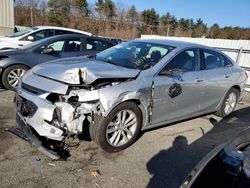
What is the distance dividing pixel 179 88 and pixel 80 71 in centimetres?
176

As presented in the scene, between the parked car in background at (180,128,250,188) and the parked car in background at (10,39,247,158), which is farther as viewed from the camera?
the parked car in background at (10,39,247,158)

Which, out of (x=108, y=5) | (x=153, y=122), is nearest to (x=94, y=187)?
(x=153, y=122)

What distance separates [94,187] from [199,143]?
2.32 metres

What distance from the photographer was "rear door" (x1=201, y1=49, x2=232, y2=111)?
509cm

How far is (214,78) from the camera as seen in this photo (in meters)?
5.20

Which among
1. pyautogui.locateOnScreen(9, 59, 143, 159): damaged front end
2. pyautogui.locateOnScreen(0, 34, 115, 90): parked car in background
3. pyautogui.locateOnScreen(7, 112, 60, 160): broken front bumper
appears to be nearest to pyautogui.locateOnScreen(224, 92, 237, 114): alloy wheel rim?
pyautogui.locateOnScreen(9, 59, 143, 159): damaged front end

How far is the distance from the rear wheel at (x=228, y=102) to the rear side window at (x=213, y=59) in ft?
2.50

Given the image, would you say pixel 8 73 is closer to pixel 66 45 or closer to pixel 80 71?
pixel 66 45

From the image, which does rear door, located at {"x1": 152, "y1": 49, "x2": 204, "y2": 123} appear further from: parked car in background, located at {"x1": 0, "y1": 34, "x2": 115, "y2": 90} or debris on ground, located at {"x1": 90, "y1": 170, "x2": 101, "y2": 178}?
parked car in background, located at {"x1": 0, "y1": 34, "x2": 115, "y2": 90}

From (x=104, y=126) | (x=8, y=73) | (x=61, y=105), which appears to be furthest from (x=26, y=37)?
(x=104, y=126)

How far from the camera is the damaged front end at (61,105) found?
3.40 m

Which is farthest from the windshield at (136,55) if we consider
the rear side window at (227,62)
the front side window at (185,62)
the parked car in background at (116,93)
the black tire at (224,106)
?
the black tire at (224,106)

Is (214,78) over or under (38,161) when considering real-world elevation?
over

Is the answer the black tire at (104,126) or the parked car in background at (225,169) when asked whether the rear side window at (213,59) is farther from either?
the parked car in background at (225,169)
